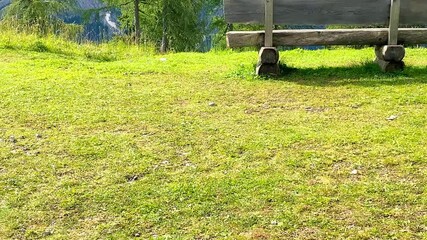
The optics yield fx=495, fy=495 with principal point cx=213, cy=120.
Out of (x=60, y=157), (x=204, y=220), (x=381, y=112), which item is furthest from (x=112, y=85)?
(x=204, y=220)

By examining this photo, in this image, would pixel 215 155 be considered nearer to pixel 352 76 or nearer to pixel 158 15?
pixel 352 76

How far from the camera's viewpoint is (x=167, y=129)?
656 centimetres

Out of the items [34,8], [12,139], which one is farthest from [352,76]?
[34,8]

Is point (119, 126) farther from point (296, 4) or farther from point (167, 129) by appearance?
point (296, 4)

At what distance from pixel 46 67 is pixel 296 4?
539 centimetres

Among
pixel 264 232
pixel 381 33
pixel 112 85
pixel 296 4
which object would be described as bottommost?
pixel 264 232

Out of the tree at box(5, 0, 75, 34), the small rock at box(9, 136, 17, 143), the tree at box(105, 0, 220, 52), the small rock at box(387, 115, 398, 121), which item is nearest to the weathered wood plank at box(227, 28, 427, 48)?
the small rock at box(387, 115, 398, 121)

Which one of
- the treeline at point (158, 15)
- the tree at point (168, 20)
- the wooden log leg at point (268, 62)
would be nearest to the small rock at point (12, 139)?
the wooden log leg at point (268, 62)

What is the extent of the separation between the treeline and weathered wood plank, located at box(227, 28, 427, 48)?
824 inches

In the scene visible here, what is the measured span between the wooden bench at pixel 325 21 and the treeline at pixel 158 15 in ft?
68.8

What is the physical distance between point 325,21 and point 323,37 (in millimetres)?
323

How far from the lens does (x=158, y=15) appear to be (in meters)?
36.1

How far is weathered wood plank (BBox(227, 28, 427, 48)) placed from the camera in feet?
30.8

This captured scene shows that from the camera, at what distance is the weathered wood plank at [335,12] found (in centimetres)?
934
